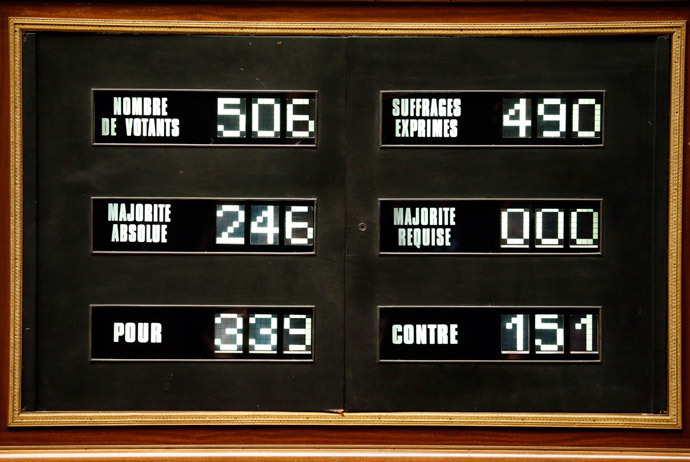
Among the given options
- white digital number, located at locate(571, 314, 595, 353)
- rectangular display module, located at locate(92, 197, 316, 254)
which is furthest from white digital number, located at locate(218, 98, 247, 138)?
white digital number, located at locate(571, 314, 595, 353)

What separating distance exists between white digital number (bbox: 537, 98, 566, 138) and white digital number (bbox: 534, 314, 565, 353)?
3.12 ft

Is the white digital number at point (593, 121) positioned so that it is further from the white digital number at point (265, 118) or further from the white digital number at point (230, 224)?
the white digital number at point (230, 224)

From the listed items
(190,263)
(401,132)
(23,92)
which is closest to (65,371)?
(190,263)

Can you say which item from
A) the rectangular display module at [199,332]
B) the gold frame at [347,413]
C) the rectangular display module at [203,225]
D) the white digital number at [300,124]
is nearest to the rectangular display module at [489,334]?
the gold frame at [347,413]

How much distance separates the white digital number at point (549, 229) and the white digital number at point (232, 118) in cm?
160

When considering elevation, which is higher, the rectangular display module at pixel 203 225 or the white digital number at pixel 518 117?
the white digital number at pixel 518 117

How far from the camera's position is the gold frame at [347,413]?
2.99 meters

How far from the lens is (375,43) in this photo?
3.00 m

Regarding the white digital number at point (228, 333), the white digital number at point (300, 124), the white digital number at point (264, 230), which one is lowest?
the white digital number at point (228, 333)

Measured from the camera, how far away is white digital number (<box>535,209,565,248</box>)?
302cm

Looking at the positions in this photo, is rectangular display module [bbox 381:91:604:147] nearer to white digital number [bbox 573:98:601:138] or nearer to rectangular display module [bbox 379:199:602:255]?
white digital number [bbox 573:98:601:138]

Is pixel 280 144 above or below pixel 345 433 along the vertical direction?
above

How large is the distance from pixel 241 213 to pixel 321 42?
98 centimetres

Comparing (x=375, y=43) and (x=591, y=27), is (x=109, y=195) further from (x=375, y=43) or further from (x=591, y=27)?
(x=591, y=27)
